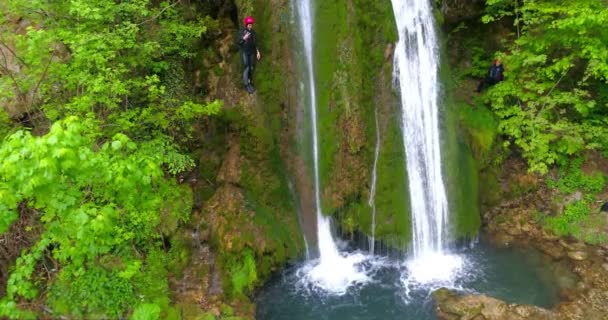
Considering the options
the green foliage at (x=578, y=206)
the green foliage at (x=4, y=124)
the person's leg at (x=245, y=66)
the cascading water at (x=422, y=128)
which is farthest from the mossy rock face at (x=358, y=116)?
the green foliage at (x=4, y=124)

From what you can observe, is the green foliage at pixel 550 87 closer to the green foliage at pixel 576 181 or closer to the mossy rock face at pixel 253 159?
the green foliage at pixel 576 181

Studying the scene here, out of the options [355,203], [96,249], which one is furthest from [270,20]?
[96,249]

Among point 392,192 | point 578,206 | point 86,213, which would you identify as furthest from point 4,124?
point 578,206

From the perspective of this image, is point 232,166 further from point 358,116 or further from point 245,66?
point 358,116

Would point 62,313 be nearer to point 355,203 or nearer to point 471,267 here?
point 355,203

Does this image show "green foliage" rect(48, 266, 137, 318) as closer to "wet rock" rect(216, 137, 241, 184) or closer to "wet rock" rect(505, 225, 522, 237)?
"wet rock" rect(216, 137, 241, 184)

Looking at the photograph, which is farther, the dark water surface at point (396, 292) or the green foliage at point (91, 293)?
the dark water surface at point (396, 292)

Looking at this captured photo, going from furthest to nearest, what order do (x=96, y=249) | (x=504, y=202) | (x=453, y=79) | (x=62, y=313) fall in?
(x=453, y=79) → (x=504, y=202) → (x=62, y=313) → (x=96, y=249)
